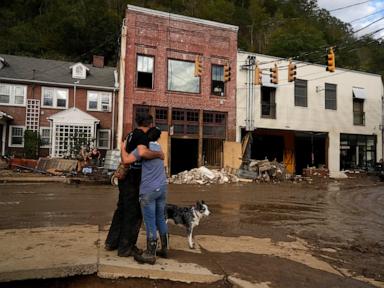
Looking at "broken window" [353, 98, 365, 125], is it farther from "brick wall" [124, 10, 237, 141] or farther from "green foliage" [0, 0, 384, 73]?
"brick wall" [124, 10, 237, 141]

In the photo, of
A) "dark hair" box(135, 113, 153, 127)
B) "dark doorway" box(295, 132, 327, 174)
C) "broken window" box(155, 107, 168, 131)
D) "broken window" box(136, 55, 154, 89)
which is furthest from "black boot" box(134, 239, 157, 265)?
"dark doorway" box(295, 132, 327, 174)

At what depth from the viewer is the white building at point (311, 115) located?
2992 centimetres

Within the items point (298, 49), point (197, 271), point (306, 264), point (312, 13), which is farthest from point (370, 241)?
point (312, 13)

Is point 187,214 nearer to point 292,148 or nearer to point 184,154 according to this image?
point 184,154

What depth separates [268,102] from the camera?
101ft

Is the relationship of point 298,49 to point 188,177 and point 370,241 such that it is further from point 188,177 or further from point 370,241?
point 370,241

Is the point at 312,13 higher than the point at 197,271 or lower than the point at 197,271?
higher

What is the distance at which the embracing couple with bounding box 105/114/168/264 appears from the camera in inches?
213

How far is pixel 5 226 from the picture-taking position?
8664 millimetres

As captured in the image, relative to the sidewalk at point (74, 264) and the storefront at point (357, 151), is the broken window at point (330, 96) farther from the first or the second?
the sidewalk at point (74, 264)

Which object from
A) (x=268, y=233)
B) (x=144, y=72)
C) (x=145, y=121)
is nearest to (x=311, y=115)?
(x=144, y=72)

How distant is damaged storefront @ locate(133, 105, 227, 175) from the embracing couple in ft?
69.0

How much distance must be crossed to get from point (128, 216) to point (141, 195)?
0.47 metres

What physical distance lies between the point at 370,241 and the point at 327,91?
86.8ft
